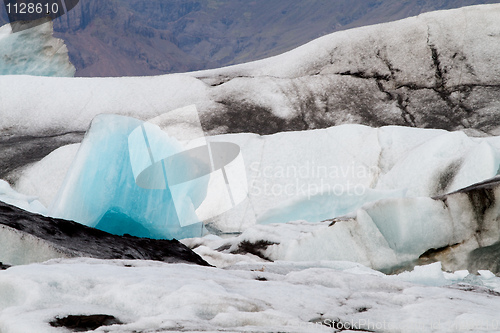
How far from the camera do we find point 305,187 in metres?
8.64

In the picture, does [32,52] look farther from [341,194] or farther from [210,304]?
[210,304]

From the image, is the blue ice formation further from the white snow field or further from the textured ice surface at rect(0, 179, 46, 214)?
the white snow field

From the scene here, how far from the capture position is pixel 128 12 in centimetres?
12975

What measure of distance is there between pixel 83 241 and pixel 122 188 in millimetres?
2360

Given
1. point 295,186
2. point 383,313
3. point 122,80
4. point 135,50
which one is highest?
point 383,313

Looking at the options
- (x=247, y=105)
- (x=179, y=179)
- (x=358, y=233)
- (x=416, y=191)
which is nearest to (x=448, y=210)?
(x=358, y=233)

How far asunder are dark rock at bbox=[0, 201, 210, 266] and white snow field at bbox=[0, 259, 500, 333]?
3.28 feet

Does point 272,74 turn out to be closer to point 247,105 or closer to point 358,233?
point 247,105

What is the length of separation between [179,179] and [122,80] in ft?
19.6

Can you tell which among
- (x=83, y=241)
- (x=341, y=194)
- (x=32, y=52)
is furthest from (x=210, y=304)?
(x=32, y=52)

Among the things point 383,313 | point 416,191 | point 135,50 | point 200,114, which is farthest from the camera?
point 135,50

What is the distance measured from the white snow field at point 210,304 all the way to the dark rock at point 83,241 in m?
1.00

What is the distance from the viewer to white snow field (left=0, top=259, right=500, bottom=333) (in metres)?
2.05

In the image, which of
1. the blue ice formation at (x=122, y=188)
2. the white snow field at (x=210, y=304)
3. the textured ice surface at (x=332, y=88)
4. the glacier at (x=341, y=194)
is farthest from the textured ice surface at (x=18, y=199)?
the white snow field at (x=210, y=304)
